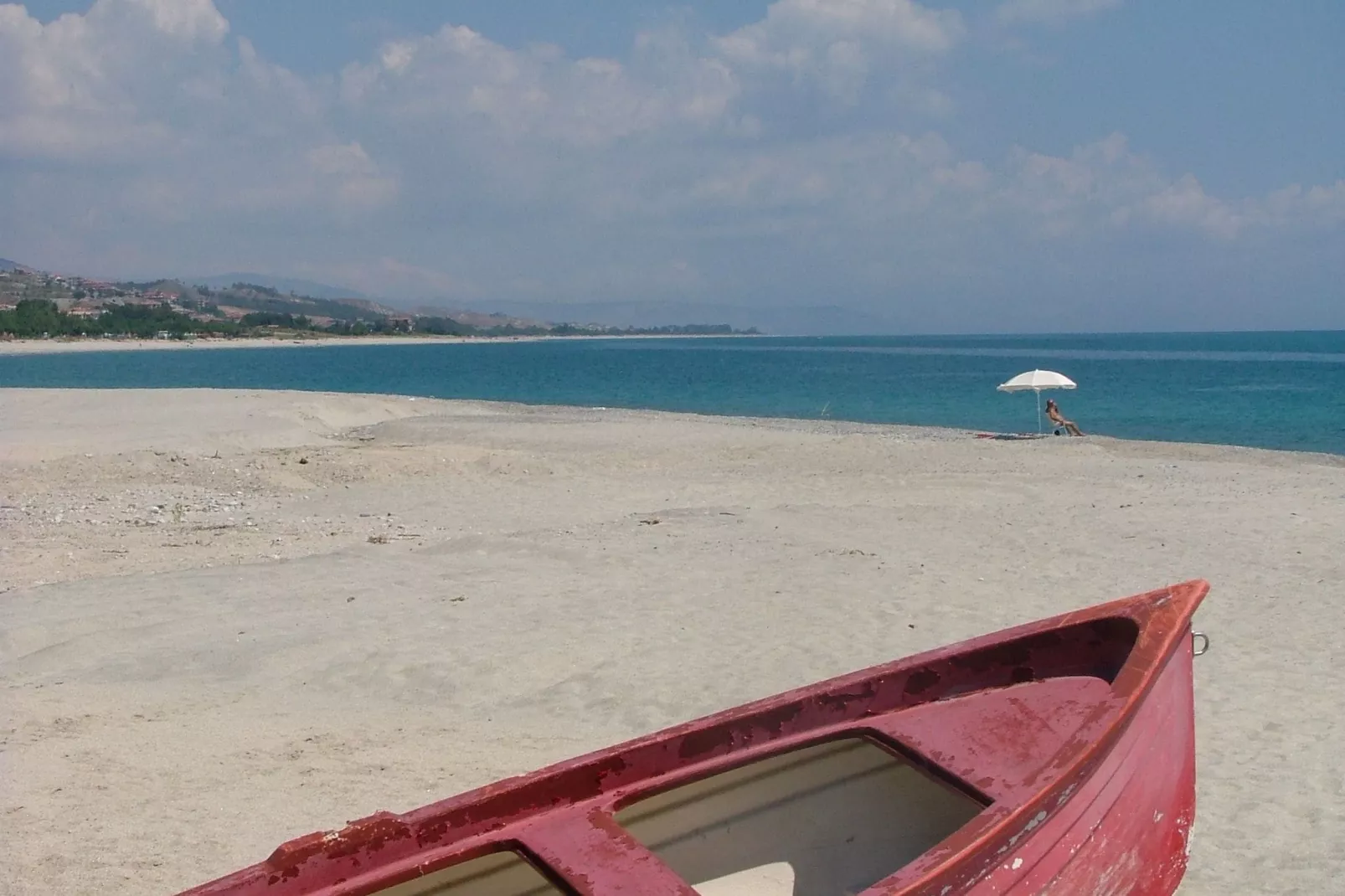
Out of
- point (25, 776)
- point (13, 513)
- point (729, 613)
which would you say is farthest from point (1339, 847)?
point (13, 513)

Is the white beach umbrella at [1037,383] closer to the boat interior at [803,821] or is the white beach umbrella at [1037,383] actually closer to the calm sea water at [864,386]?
the calm sea water at [864,386]

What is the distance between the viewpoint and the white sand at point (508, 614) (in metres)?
4.94

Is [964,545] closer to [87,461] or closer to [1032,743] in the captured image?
[1032,743]

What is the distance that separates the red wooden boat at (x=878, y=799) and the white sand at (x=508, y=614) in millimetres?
902

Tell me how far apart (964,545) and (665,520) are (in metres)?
3.16

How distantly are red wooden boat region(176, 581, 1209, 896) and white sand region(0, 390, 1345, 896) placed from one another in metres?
0.90

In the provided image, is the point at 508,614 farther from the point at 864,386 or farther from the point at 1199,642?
the point at 864,386

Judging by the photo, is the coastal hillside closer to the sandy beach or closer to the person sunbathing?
the sandy beach

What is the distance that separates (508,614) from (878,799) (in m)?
4.46

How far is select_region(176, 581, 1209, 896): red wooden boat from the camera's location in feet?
10.6

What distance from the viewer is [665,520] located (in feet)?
38.5

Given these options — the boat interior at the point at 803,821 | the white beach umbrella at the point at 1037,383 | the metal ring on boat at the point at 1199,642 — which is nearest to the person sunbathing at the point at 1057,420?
the white beach umbrella at the point at 1037,383

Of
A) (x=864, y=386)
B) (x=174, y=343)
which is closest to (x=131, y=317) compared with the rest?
(x=174, y=343)

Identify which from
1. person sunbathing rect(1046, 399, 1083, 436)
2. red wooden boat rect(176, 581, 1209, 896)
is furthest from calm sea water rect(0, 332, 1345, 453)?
red wooden boat rect(176, 581, 1209, 896)
